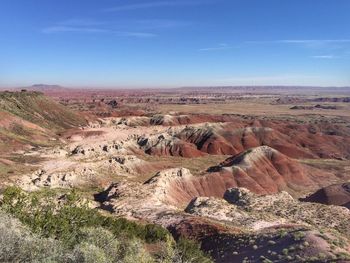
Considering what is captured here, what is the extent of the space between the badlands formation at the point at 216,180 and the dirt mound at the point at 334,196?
15cm

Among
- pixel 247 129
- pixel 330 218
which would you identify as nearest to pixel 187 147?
pixel 247 129

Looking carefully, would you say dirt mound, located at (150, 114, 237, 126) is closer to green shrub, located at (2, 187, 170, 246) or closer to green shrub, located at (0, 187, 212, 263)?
green shrub, located at (0, 187, 212, 263)

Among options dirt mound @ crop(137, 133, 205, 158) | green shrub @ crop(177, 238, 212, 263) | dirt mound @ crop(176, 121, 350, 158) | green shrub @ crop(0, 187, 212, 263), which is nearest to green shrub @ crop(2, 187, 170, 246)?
green shrub @ crop(0, 187, 212, 263)

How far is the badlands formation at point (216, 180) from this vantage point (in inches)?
1240

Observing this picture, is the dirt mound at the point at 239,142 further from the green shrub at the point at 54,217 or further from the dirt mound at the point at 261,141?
the green shrub at the point at 54,217

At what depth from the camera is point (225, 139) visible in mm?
113438

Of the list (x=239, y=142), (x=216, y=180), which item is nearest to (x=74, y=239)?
(x=216, y=180)

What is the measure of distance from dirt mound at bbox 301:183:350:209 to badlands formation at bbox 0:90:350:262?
0.15 m

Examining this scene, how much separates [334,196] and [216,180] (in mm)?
17915

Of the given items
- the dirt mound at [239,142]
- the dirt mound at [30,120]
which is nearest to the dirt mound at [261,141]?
the dirt mound at [239,142]

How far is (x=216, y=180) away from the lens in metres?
70.3

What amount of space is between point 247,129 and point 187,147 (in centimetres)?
2354

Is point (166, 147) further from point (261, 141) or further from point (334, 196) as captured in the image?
point (334, 196)

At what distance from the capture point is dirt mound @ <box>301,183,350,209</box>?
65.4 metres
